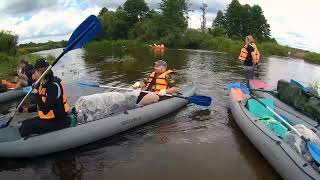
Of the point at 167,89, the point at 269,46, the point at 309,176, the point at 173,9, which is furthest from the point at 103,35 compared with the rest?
the point at 309,176

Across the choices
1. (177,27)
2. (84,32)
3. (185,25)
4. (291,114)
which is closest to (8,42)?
(84,32)

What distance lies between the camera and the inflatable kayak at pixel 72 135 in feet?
20.4

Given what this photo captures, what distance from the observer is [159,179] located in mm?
5938

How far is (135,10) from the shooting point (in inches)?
2576

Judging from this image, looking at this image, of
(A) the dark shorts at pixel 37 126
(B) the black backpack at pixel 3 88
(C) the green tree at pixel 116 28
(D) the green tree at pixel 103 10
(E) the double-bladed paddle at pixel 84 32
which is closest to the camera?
(A) the dark shorts at pixel 37 126

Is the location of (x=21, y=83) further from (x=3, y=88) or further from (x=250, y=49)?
(x=250, y=49)

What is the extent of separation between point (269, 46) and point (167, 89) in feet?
92.7

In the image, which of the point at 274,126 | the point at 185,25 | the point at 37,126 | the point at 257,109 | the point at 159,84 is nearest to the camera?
the point at 37,126

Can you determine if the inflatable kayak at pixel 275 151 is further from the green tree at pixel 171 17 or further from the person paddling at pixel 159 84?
the green tree at pixel 171 17

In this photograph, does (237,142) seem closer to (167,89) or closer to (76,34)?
(167,89)

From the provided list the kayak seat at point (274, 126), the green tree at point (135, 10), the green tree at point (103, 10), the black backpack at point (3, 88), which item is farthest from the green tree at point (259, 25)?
the kayak seat at point (274, 126)

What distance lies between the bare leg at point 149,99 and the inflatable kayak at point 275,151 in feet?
6.89

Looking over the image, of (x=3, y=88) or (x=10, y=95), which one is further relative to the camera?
(x=3, y=88)

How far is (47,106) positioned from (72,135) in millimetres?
786
